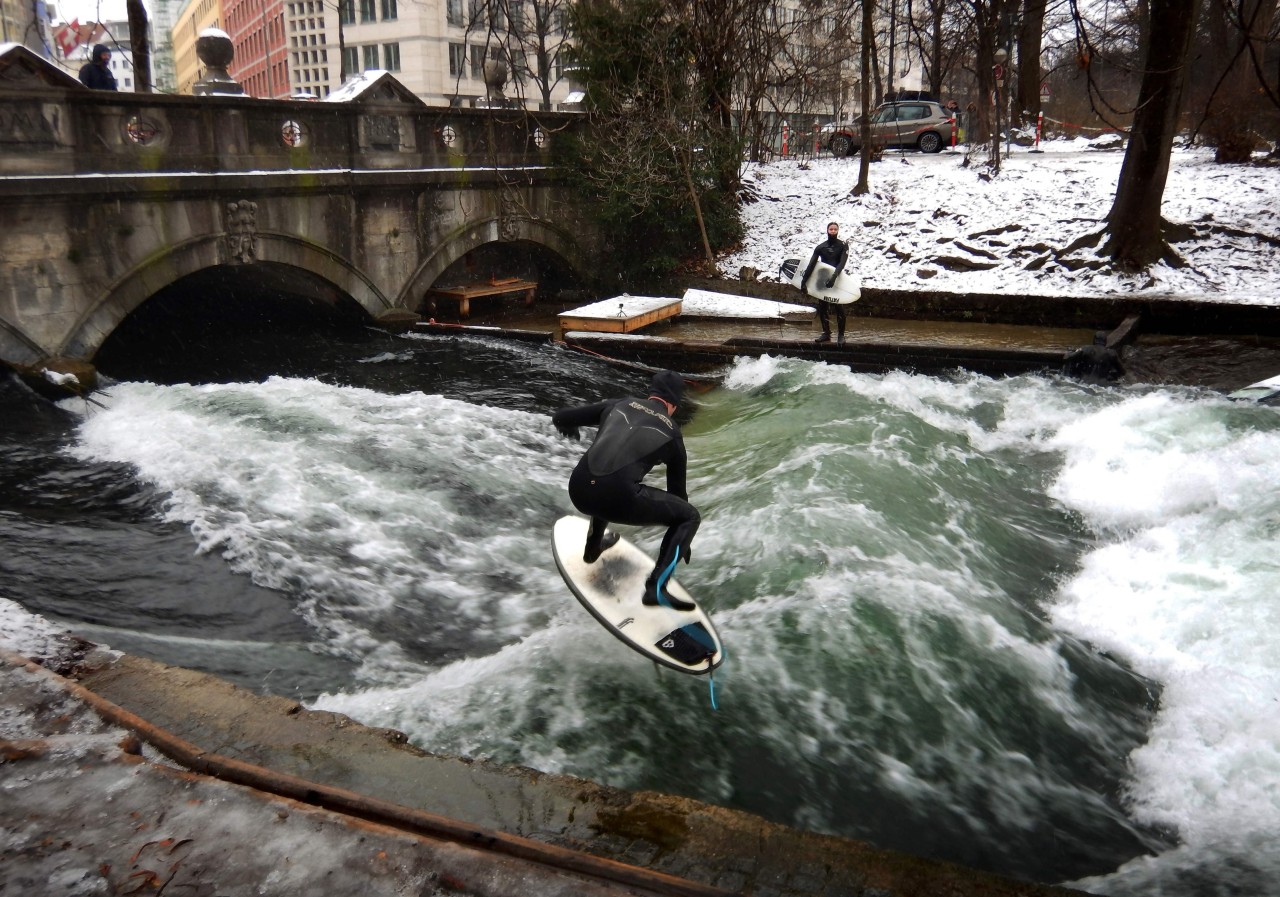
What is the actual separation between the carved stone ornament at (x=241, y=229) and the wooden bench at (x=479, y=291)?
4.45m

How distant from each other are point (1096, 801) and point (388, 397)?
33.0ft

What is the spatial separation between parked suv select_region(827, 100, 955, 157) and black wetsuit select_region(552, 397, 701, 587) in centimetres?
2439

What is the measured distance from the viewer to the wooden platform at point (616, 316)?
53.9 feet

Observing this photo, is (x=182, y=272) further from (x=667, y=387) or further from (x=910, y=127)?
(x=910, y=127)

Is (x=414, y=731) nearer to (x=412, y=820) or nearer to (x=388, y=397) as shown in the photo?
(x=412, y=820)

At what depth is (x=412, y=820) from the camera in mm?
3844

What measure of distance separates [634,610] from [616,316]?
10.7 meters

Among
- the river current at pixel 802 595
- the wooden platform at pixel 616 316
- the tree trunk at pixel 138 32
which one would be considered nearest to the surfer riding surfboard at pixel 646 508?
the river current at pixel 802 595

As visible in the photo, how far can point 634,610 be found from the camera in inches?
248

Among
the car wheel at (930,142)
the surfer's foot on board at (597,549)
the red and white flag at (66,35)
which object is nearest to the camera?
the surfer's foot on board at (597,549)

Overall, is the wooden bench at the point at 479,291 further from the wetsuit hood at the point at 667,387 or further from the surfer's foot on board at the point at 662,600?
the surfer's foot on board at the point at 662,600

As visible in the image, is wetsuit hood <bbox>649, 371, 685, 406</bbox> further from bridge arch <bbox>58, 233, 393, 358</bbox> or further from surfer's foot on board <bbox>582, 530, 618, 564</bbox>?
bridge arch <bbox>58, 233, 393, 358</bbox>

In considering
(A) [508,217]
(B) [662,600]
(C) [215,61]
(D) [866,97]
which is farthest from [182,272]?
(D) [866,97]

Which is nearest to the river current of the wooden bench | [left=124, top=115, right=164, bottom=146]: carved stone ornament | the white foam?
the white foam
